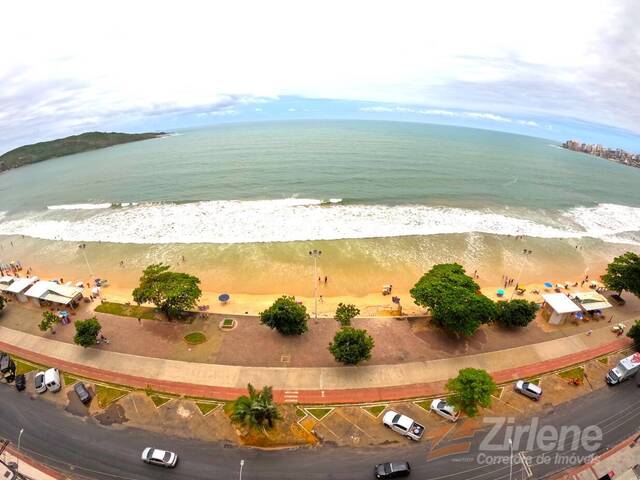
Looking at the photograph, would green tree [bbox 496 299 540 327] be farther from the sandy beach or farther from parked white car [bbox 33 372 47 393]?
parked white car [bbox 33 372 47 393]

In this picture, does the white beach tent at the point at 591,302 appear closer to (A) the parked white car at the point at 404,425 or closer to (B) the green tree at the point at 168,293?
(A) the parked white car at the point at 404,425

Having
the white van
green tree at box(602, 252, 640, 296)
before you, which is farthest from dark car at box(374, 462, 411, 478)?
green tree at box(602, 252, 640, 296)

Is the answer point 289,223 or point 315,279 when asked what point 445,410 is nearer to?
point 315,279

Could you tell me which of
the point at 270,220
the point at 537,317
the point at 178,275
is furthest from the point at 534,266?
the point at 178,275

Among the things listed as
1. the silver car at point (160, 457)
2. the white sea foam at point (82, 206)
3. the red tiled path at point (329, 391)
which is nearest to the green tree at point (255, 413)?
the red tiled path at point (329, 391)

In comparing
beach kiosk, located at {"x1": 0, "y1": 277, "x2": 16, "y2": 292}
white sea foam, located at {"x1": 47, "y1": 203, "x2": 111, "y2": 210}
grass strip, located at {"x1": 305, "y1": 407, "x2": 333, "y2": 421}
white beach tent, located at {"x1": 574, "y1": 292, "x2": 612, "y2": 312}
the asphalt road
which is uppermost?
white sea foam, located at {"x1": 47, "y1": 203, "x2": 111, "y2": 210}

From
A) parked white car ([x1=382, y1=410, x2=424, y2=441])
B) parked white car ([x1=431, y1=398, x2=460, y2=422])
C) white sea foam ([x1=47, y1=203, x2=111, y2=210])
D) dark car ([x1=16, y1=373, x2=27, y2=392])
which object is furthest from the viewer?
white sea foam ([x1=47, y1=203, x2=111, y2=210])

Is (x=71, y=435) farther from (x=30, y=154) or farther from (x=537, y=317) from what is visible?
(x=30, y=154)
